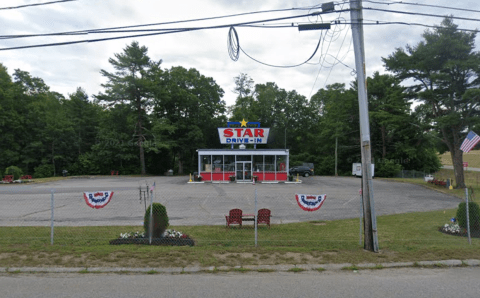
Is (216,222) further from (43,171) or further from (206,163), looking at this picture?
(43,171)

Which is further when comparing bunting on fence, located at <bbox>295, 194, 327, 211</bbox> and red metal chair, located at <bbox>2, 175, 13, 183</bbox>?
red metal chair, located at <bbox>2, 175, 13, 183</bbox>

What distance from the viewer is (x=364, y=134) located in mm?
8516

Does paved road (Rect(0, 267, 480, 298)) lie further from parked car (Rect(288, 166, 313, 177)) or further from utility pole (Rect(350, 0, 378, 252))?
parked car (Rect(288, 166, 313, 177))

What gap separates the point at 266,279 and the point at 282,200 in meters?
13.6

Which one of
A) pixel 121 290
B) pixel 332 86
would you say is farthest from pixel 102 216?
pixel 332 86

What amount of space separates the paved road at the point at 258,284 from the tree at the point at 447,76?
77.6 feet

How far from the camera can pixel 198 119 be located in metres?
57.6

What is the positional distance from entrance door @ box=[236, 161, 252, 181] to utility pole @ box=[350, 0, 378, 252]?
89.6 feet

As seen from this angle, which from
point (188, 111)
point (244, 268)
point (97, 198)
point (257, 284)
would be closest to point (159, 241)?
point (97, 198)

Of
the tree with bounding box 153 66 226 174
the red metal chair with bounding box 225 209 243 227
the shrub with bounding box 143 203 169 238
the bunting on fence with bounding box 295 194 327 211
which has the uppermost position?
the tree with bounding box 153 66 226 174

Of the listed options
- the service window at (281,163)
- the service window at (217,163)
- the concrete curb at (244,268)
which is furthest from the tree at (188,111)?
the concrete curb at (244,268)

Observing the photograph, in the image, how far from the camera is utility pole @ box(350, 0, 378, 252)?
844cm

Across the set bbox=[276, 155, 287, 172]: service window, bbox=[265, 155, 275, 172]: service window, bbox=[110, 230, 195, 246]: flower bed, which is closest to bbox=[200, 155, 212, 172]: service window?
bbox=[265, 155, 275, 172]: service window

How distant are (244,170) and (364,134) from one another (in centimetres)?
2762
